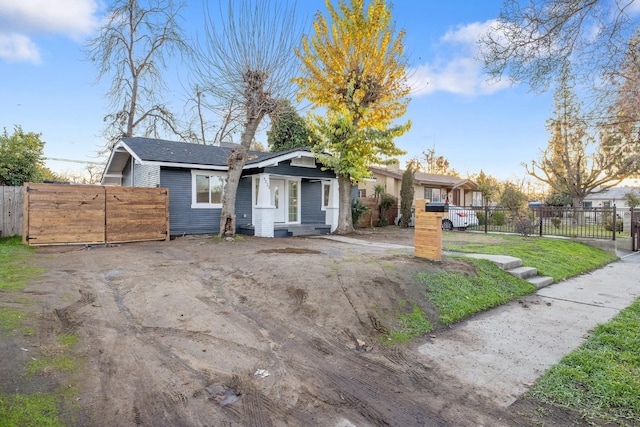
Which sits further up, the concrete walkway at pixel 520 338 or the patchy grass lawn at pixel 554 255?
the patchy grass lawn at pixel 554 255

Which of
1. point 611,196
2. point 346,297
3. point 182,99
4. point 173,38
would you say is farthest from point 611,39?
point 611,196

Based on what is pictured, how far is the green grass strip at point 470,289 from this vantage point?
521 cm

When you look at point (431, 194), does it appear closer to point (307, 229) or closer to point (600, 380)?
point (307, 229)

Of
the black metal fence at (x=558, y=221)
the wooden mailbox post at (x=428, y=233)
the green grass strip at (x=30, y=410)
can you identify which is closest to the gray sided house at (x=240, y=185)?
the wooden mailbox post at (x=428, y=233)

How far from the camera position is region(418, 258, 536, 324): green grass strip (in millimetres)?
5215

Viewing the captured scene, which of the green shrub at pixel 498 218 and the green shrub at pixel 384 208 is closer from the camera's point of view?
the green shrub at pixel 498 218

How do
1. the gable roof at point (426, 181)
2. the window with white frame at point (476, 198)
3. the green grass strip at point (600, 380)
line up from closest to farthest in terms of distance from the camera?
the green grass strip at point (600, 380) < the gable roof at point (426, 181) < the window with white frame at point (476, 198)

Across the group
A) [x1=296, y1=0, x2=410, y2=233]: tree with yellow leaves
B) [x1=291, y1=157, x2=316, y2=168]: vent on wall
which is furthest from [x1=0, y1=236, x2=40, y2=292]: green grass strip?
[x1=296, y1=0, x2=410, y2=233]: tree with yellow leaves

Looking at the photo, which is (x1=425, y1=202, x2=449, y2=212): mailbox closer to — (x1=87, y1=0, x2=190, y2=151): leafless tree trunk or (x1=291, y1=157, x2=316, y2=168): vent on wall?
(x1=291, y1=157, x2=316, y2=168): vent on wall

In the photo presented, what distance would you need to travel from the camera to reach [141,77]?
22.0 meters

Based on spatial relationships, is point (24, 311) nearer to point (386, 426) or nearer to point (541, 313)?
point (386, 426)

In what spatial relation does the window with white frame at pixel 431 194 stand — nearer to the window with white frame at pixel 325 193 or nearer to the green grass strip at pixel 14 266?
the window with white frame at pixel 325 193

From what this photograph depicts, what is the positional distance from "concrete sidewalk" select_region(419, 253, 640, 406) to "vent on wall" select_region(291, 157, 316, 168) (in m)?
10.1

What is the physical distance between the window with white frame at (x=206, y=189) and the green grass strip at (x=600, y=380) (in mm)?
12346
